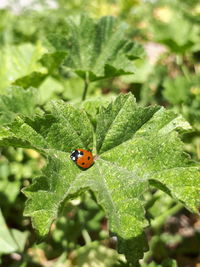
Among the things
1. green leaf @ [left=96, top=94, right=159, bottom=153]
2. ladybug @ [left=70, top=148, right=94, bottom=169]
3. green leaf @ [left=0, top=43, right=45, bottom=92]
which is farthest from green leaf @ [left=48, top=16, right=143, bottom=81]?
ladybug @ [left=70, top=148, right=94, bottom=169]

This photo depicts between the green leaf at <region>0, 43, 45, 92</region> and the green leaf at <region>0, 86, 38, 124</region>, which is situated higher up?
the green leaf at <region>0, 43, 45, 92</region>

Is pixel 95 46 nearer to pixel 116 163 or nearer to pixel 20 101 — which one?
pixel 20 101

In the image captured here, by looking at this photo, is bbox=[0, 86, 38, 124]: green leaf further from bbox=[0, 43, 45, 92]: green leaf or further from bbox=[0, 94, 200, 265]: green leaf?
bbox=[0, 43, 45, 92]: green leaf

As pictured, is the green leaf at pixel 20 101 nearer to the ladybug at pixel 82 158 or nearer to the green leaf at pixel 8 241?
the ladybug at pixel 82 158

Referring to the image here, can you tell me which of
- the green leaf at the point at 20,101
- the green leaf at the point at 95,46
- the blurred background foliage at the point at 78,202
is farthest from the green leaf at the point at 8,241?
the green leaf at the point at 95,46

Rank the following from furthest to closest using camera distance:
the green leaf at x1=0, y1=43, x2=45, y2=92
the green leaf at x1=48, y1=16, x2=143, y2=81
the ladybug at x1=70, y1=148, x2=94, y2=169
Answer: the green leaf at x1=0, y1=43, x2=45, y2=92 → the green leaf at x1=48, y1=16, x2=143, y2=81 → the ladybug at x1=70, y1=148, x2=94, y2=169

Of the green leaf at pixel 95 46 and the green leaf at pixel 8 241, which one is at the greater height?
the green leaf at pixel 95 46
